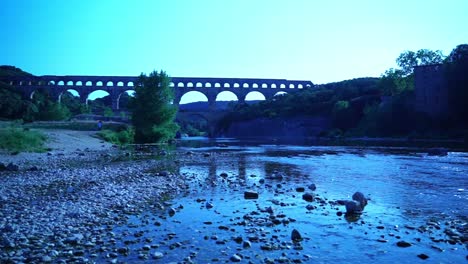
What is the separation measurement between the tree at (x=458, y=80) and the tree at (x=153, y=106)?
4231 centimetres

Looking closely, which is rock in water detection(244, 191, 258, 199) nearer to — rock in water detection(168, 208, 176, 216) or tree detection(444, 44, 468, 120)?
rock in water detection(168, 208, 176, 216)

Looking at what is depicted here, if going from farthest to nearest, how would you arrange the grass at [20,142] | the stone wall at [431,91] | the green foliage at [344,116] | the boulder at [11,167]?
the green foliage at [344,116] → the stone wall at [431,91] → the grass at [20,142] → the boulder at [11,167]

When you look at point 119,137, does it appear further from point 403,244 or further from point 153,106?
point 403,244

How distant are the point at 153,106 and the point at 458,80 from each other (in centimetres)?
4477

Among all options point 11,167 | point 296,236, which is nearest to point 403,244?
point 296,236

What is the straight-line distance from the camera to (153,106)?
122 ft

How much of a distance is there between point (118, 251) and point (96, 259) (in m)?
0.37

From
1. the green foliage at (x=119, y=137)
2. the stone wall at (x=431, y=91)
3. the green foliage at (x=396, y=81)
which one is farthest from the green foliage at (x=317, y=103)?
the green foliage at (x=119, y=137)

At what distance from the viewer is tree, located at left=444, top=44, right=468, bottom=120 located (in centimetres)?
5416

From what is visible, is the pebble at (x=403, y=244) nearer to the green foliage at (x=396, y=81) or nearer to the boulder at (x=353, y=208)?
the boulder at (x=353, y=208)

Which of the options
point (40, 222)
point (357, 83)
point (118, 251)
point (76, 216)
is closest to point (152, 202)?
point (76, 216)

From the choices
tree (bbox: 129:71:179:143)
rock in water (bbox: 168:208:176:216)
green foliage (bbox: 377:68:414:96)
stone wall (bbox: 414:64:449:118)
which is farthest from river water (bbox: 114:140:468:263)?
green foliage (bbox: 377:68:414:96)

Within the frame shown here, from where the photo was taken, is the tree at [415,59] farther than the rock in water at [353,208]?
Yes

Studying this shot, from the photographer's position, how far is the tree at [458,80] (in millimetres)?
54156
